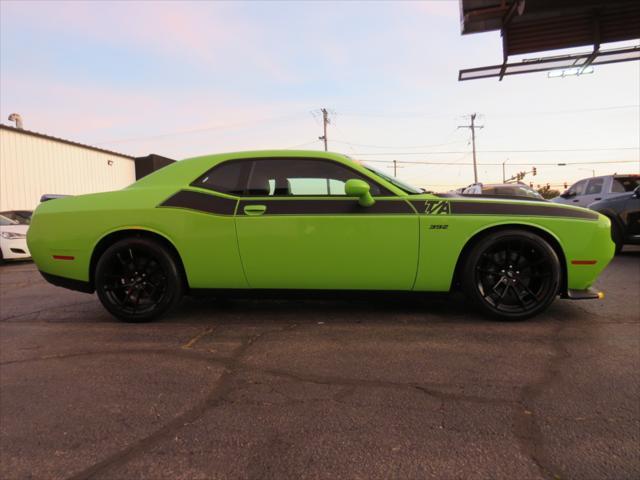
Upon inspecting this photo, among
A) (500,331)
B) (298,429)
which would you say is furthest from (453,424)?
(500,331)

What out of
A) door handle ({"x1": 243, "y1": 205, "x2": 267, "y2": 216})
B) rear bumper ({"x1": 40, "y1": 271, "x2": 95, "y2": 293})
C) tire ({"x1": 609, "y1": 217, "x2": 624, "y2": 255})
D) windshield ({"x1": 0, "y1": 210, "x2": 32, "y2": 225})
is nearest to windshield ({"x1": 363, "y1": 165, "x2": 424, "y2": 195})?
door handle ({"x1": 243, "y1": 205, "x2": 267, "y2": 216})

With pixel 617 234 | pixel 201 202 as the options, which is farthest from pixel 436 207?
pixel 617 234

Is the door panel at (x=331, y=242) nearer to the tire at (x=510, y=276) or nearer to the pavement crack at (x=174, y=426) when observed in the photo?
the tire at (x=510, y=276)

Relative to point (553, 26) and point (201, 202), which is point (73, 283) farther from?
point (553, 26)

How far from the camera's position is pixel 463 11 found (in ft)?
28.9

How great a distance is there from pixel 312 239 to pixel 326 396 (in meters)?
1.45

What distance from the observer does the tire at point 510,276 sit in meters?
3.35

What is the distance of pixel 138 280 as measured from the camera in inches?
145

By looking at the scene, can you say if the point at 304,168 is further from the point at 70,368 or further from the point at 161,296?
the point at 70,368

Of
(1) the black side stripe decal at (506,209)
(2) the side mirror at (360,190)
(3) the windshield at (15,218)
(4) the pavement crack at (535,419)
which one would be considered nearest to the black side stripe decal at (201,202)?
(2) the side mirror at (360,190)

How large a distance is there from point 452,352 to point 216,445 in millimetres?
1699

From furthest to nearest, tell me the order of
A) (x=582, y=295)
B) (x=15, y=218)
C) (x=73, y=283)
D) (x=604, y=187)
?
(x=15, y=218) → (x=604, y=187) → (x=73, y=283) → (x=582, y=295)

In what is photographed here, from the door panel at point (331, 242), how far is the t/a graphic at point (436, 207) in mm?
128

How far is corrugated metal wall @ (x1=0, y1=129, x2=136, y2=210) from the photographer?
620 inches
